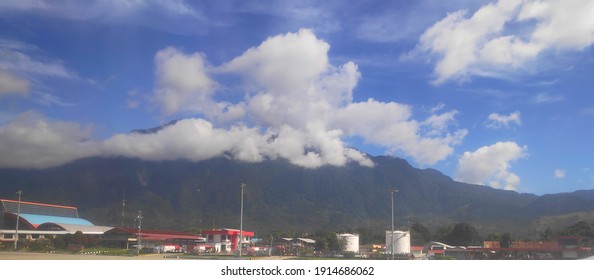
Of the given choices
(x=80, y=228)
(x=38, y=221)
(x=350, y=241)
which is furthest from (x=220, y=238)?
(x=38, y=221)

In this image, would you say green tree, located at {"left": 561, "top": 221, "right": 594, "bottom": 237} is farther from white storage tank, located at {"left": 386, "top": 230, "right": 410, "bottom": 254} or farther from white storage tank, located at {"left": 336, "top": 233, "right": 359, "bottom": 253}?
white storage tank, located at {"left": 336, "top": 233, "right": 359, "bottom": 253}

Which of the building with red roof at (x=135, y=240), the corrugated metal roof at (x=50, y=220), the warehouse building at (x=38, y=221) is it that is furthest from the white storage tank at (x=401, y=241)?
the corrugated metal roof at (x=50, y=220)

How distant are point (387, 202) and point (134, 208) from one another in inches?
1523

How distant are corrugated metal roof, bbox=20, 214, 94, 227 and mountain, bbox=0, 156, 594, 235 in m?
1.23

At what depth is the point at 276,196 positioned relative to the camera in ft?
171

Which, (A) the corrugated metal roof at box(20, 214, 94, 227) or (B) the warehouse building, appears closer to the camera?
(B) the warehouse building

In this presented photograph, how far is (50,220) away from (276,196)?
2164 centimetres

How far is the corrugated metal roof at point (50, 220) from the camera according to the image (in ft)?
112

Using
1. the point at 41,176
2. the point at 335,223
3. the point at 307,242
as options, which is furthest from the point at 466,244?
the point at 41,176

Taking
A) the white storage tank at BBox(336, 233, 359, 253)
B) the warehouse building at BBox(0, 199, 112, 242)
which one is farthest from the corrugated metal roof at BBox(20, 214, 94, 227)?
the white storage tank at BBox(336, 233, 359, 253)

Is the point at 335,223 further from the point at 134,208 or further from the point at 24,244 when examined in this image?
the point at 24,244

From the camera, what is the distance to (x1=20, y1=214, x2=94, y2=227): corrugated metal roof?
34.3 m

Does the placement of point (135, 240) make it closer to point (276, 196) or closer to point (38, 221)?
point (38, 221)

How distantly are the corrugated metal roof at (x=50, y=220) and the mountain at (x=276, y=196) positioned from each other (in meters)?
1.23
